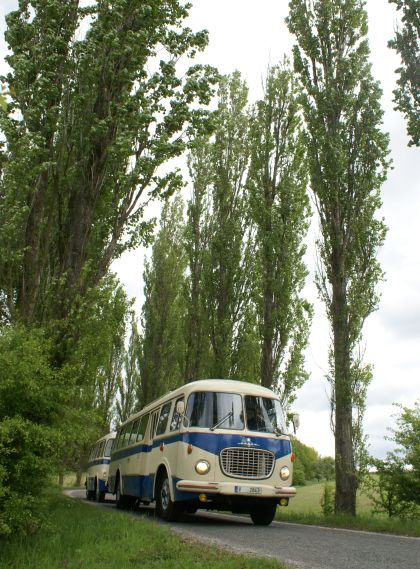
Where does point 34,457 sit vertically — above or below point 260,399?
below

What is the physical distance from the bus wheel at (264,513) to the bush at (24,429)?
17.5 feet

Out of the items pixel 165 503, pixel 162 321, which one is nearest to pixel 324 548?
pixel 165 503

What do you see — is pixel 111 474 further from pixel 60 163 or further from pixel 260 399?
pixel 60 163

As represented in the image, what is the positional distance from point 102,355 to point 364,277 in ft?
27.6

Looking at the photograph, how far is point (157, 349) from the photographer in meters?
32.9

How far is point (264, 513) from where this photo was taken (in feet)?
40.7

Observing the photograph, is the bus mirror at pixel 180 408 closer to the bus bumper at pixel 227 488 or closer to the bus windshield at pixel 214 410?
the bus windshield at pixel 214 410

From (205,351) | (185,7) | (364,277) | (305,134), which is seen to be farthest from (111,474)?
(185,7)

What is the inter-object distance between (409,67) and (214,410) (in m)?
8.56

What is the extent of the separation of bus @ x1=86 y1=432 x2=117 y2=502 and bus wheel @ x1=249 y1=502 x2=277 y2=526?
35.5 ft

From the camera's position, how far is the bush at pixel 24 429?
7.39 m

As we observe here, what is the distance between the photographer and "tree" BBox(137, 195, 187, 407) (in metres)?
32.8

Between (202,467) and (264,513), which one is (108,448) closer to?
(264,513)

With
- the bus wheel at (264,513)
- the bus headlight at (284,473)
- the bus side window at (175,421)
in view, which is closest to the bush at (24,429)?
the bus side window at (175,421)
